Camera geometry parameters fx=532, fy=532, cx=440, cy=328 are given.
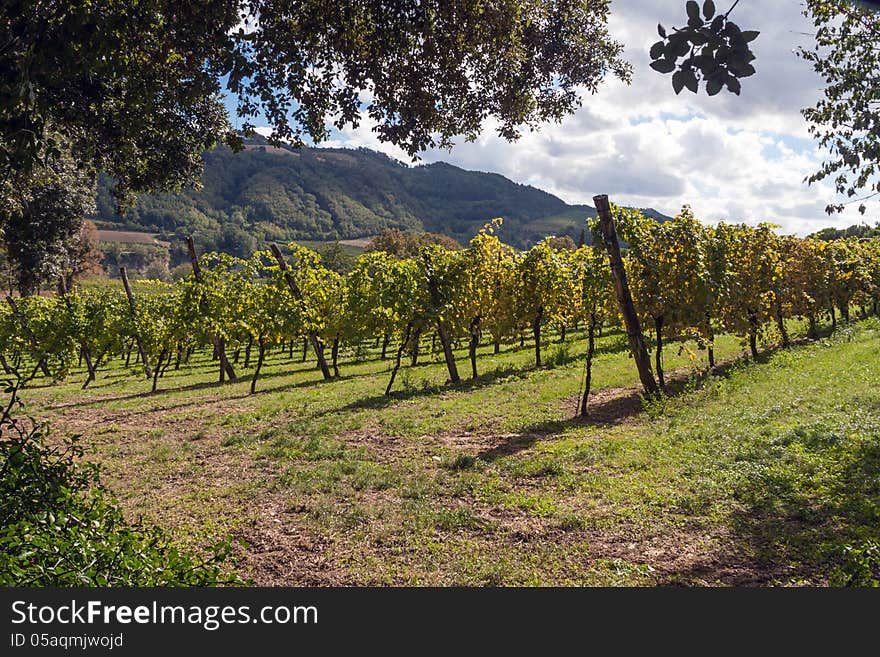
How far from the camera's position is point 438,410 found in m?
14.4

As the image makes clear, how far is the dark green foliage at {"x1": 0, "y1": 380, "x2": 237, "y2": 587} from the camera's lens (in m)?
3.49

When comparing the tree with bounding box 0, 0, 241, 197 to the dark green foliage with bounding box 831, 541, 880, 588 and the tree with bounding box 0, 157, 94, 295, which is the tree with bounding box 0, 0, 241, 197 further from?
the tree with bounding box 0, 157, 94, 295

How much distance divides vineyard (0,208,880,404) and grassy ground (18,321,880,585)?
2.22 meters

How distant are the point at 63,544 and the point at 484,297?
1952 centimetres

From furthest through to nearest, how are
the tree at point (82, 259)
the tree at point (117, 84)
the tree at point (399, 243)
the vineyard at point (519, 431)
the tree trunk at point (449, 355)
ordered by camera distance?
1. the tree at point (399, 243)
2. the tree at point (82, 259)
3. the tree trunk at point (449, 355)
4. the vineyard at point (519, 431)
5. the tree at point (117, 84)

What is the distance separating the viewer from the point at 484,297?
2264cm

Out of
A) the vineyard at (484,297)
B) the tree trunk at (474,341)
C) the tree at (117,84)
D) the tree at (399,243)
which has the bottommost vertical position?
the tree trunk at (474,341)

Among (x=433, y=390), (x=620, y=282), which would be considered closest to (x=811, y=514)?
(x=620, y=282)

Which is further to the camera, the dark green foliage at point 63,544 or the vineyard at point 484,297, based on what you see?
the vineyard at point 484,297

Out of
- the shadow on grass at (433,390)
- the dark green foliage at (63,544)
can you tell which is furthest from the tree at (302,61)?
the shadow on grass at (433,390)

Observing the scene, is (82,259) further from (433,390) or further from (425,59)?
(425,59)

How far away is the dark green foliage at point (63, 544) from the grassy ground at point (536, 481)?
2.78ft

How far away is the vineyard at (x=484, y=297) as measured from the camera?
1340 centimetres

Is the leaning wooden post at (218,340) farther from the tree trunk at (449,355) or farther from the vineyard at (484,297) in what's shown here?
the tree trunk at (449,355)
